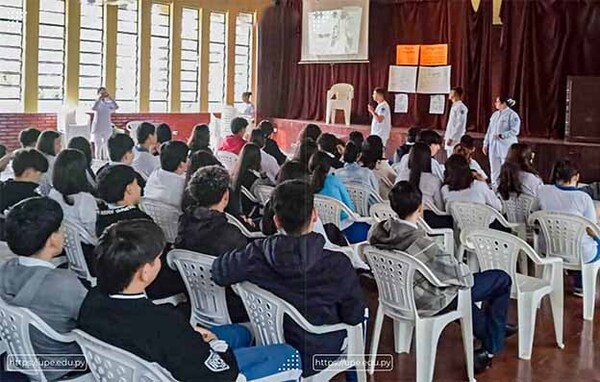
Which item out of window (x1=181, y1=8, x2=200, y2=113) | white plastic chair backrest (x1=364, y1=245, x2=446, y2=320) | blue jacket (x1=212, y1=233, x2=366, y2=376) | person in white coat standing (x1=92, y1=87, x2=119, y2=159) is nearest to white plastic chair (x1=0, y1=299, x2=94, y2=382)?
blue jacket (x1=212, y1=233, x2=366, y2=376)

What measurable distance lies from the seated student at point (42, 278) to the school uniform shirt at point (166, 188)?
57.4 inches

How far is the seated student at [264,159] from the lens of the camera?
14.7 feet

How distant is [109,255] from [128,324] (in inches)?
8.0

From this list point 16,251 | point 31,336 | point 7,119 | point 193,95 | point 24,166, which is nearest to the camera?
point 31,336

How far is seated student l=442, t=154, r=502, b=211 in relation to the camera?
14.6ft

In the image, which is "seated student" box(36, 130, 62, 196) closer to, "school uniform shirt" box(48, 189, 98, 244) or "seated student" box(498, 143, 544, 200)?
"school uniform shirt" box(48, 189, 98, 244)

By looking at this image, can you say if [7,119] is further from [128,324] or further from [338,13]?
[338,13]

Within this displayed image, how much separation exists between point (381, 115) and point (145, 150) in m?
4.27

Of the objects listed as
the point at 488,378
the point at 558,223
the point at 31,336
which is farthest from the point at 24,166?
the point at 558,223

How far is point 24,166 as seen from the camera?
11.2ft

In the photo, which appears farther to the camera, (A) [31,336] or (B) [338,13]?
(B) [338,13]

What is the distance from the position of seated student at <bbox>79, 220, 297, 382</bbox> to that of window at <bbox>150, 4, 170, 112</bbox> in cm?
261

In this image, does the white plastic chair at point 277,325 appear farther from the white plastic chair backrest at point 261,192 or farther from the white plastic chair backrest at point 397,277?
the white plastic chair backrest at point 261,192

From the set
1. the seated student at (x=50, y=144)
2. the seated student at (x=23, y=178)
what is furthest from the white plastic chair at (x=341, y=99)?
the seated student at (x=23, y=178)
